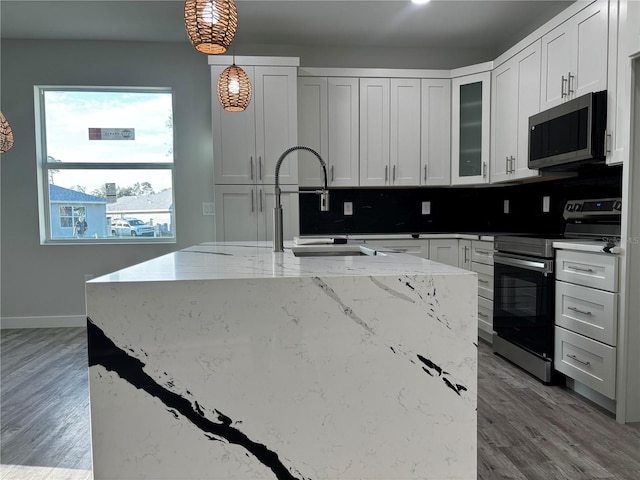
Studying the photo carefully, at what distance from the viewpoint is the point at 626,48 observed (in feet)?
7.04

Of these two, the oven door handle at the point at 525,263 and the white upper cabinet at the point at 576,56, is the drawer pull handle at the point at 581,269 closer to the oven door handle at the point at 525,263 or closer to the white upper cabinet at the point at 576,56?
the oven door handle at the point at 525,263

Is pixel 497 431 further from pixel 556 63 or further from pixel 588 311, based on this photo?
pixel 556 63

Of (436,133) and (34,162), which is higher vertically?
(436,133)

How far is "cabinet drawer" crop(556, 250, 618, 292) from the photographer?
7.14 feet

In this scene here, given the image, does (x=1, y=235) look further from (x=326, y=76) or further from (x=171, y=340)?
(x=171, y=340)

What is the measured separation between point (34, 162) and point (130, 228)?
108 cm

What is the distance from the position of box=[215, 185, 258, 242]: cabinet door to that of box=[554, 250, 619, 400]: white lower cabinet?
2394mm

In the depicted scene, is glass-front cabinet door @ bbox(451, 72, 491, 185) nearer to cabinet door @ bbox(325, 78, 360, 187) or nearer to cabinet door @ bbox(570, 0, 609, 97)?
cabinet door @ bbox(325, 78, 360, 187)

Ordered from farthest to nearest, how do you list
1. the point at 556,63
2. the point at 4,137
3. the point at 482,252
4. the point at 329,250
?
the point at 482,252 < the point at 4,137 < the point at 556,63 < the point at 329,250

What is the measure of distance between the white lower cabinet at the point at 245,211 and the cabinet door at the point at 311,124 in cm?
30

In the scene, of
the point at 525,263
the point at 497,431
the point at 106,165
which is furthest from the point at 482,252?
the point at 106,165

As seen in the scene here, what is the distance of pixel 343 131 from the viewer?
12.9 feet

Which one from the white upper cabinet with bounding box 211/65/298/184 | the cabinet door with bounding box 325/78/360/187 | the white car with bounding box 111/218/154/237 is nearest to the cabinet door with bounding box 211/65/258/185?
the white upper cabinet with bounding box 211/65/298/184

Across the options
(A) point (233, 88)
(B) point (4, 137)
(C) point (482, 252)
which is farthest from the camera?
(C) point (482, 252)
